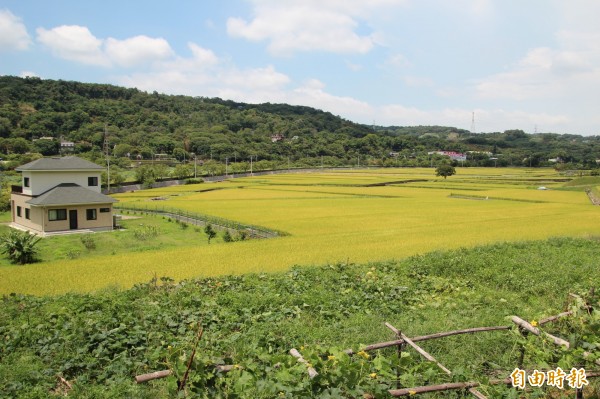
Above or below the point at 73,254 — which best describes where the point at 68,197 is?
above

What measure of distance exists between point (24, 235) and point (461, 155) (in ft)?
460

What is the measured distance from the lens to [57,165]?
Result: 93.5ft

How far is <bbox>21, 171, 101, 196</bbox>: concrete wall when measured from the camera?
27.7 m

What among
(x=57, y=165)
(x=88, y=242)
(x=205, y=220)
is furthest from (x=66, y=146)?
(x=88, y=242)

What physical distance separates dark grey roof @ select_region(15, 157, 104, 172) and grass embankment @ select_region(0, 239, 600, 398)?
21.1 m

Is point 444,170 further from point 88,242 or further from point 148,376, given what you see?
point 148,376

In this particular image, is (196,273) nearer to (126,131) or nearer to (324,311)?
(324,311)

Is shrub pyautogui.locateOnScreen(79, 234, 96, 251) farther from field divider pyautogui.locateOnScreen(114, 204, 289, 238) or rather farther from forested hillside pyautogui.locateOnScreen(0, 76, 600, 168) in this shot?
forested hillside pyautogui.locateOnScreen(0, 76, 600, 168)

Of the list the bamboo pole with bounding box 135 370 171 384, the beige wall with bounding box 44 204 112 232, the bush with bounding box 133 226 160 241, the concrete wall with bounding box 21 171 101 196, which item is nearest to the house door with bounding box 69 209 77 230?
the beige wall with bounding box 44 204 112 232

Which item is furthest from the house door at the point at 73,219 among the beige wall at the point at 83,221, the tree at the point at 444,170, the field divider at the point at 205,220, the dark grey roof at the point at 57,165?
the tree at the point at 444,170

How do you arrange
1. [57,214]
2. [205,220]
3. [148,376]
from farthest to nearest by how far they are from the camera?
1. [205,220]
2. [57,214]
3. [148,376]

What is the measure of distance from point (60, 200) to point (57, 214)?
93 cm

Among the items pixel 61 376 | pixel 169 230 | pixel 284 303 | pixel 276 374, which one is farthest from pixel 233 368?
pixel 169 230

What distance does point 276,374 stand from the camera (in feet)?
15.6
